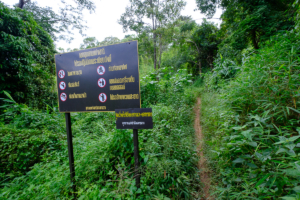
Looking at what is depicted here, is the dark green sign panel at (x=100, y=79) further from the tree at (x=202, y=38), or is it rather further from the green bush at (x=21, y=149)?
the tree at (x=202, y=38)

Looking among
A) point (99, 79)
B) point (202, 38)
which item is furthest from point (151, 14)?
point (99, 79)

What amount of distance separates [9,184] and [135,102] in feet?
9.06

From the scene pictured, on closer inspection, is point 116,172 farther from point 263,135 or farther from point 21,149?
point 21,149

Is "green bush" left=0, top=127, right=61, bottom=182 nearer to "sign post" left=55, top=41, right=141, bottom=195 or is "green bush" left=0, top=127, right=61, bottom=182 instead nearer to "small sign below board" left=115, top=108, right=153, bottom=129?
"sign post" left=55, top=41, right=141, bottom=195

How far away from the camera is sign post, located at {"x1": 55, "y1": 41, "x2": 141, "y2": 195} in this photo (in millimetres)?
1851

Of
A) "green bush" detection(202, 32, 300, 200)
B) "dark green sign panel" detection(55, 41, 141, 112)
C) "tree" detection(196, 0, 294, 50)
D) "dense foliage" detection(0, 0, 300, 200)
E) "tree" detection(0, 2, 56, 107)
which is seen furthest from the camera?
"tree" detection(0, 2, 56, 107)

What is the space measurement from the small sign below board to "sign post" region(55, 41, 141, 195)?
0.34 feet

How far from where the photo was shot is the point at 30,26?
17.7 ft

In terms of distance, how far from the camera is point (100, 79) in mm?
2000

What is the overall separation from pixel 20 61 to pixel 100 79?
542cm

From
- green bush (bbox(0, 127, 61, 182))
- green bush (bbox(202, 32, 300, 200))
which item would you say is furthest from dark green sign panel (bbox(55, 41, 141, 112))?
green bush (bbox(202, 32, 300, 200))

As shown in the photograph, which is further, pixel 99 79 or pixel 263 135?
pixel 99 79

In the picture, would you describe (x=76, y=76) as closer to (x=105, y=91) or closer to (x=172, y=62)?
(x=105, y=91)

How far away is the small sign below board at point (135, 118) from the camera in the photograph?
1700 millimetres
